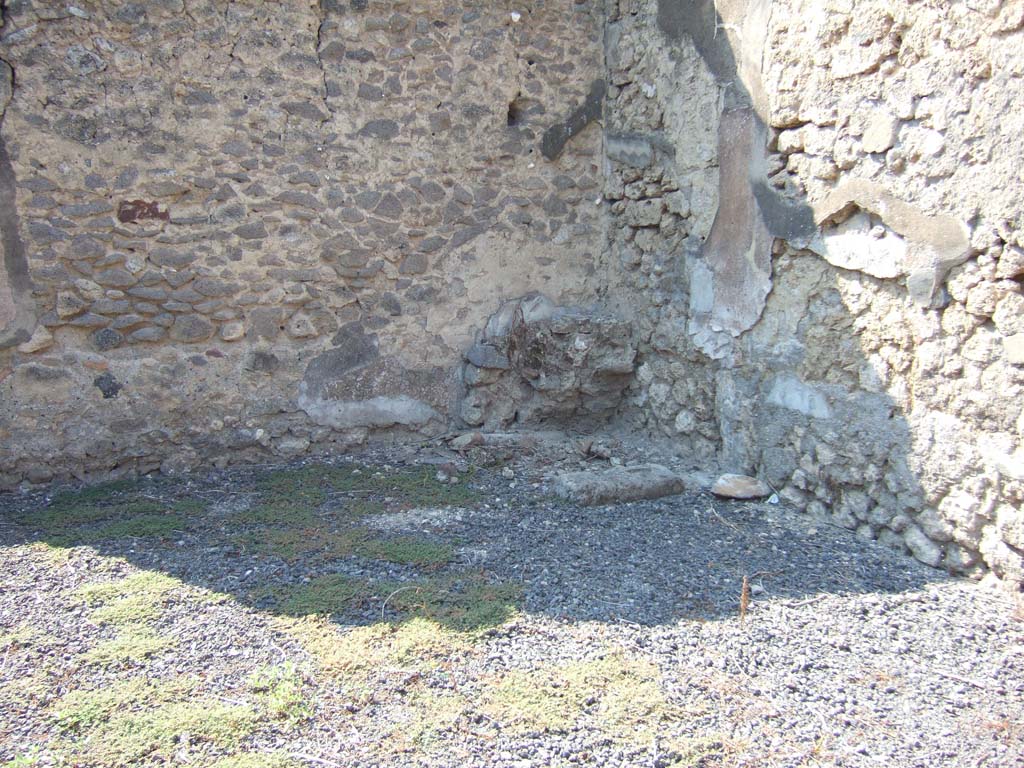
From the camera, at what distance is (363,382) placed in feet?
14.9

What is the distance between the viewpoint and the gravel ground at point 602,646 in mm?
2127

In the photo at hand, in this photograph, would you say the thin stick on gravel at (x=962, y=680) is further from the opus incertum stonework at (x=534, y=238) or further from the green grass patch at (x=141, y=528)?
the green grass patch at (x=141, y=528)

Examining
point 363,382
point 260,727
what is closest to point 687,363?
point 363,382

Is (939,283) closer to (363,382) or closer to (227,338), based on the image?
(363,382)

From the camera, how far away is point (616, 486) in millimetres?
3791

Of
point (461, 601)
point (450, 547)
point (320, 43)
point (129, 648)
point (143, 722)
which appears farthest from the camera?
point (320, 43)

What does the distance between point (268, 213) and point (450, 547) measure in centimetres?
209

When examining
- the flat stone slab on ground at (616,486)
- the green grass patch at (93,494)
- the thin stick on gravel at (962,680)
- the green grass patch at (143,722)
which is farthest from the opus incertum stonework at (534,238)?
the green grass patch at (143,722)

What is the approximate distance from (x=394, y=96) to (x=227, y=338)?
1.58m

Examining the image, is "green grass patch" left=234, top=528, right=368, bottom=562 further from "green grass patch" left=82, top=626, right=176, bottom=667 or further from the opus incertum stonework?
the opus incertum stonework

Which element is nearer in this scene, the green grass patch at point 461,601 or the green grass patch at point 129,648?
the green grass patch at point 129,648

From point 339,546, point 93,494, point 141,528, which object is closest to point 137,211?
point 93,494

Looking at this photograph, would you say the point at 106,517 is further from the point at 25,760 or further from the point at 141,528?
the point at 25,760

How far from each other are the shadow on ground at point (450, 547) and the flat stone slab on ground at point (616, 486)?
6 centimetres
